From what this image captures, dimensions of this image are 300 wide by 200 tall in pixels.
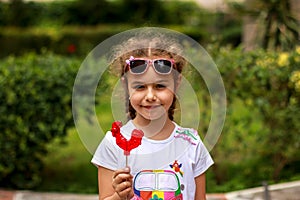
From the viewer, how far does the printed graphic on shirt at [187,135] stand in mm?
2271

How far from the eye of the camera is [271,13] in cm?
584

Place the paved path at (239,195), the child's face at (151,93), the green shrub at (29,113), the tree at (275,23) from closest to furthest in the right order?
the child's face at (151,93)
the paved path at (239,195)
the green shrub at (29,113)
the tree at (275,23)

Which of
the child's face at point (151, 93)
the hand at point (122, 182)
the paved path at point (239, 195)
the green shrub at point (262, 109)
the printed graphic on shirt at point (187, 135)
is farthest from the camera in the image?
the green shrub at point (262, 109)

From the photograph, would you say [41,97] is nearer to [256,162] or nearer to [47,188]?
[47,188]

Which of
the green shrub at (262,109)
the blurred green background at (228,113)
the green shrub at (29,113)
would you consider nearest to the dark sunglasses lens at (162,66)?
the blurred green background at (228,113)

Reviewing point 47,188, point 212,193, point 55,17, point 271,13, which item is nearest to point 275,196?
point 212,193

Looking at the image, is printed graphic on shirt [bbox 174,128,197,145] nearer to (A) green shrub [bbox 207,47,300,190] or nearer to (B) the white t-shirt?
(B) the white t-shirt

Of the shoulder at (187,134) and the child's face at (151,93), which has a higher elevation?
the child's face at (151,93)

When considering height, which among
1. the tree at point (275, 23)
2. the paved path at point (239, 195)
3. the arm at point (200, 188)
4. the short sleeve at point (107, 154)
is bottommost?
the paved path at point (239, 195)

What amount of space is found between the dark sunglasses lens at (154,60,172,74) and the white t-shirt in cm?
25

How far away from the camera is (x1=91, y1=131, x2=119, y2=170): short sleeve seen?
2209mm

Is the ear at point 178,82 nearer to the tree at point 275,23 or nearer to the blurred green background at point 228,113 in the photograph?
the blurred green background at point 228,113

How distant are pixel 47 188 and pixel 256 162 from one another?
7.04ft

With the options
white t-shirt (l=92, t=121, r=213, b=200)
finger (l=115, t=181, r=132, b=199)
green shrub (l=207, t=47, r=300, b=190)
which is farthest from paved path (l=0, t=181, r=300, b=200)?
finger (l=115, t=181, r=132, b=199)
